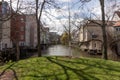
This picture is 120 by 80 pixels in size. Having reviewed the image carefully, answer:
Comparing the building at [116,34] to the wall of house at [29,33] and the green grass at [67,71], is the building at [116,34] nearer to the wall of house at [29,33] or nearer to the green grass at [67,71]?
the wall of house at [29,33]

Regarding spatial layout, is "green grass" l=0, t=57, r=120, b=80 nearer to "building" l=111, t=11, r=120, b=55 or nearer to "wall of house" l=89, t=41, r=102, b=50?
"building" l=111, t=11, r=120, b=55

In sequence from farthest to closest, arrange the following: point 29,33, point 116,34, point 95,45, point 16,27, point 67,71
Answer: point 29,33 < point 95,45 < point 116,34 < point 16,27 < point 67,71

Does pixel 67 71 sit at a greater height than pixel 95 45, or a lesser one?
lesser

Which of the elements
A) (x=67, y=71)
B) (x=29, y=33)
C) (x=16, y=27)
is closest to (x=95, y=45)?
(x=29, y=33)

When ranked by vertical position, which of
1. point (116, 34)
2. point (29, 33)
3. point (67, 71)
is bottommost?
point (67, 71)

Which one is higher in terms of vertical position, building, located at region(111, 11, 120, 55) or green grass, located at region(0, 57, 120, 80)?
building, located at region(111, 11, 120, 55)

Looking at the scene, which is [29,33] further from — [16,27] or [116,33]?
[16,27]

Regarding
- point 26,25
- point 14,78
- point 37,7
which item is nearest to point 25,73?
point 14,78

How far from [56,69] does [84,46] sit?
178ft

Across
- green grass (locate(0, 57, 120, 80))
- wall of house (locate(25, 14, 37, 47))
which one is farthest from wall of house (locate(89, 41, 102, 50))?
green grass (locate(0, 57, 120, 80))

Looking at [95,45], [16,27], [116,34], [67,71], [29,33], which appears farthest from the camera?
[29,33]

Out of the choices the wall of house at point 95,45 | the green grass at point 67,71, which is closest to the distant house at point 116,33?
the wall of house at point 95,45

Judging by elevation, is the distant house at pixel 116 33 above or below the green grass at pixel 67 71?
above

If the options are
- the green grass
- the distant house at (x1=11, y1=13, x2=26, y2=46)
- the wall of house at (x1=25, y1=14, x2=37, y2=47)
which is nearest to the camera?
the green grass
